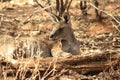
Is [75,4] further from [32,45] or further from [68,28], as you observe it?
[32,45]

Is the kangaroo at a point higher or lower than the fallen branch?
lower

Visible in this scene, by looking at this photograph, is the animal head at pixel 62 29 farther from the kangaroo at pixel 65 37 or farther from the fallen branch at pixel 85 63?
the fallen branch at pixel 85 63

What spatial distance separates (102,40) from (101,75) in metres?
4.68

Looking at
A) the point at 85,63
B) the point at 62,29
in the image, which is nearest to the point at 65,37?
the point at 62,29

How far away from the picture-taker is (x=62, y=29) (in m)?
6.40

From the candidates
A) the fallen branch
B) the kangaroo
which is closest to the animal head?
the kangaroo

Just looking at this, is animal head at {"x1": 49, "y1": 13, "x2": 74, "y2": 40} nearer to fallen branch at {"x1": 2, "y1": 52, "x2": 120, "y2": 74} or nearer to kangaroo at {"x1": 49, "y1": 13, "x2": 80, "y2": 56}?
kangaroo at {"x1": 49, "y1": 13, "x2": 80, "y2": 56}

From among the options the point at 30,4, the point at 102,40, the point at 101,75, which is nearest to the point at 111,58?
the point at 101,75

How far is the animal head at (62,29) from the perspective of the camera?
245 inches

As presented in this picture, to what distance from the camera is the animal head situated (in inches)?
245

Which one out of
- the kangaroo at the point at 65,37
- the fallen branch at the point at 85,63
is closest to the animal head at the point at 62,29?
the kangaroo at the point at 65,37

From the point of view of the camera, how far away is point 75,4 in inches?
428

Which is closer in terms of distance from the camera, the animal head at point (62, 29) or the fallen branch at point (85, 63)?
the fallen branch at point (85, 63)

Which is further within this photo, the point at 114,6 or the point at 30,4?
the point at 30,4
